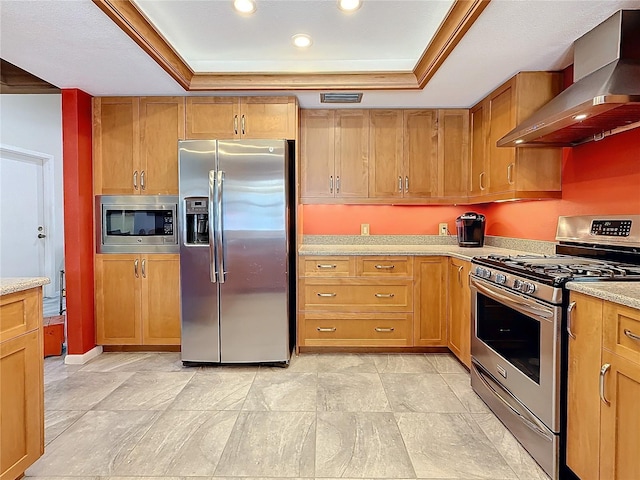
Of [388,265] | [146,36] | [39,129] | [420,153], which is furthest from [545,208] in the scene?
[39,129]

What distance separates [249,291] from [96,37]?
194 centimetres

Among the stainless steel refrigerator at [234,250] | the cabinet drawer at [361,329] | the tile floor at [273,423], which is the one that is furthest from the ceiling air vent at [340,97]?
the tile floor at [273,423]

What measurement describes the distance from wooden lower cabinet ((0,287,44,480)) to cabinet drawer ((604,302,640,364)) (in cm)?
239

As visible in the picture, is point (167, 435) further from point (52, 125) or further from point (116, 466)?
point (52, 125)

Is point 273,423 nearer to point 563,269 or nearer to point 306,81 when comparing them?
point 563,269

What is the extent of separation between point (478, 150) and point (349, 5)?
1.77 meters

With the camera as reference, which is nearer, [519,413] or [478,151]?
[519,413]

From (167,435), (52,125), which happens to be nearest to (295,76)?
(167,435)

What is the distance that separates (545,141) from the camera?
245 cm

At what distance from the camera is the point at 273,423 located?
6.93 ft

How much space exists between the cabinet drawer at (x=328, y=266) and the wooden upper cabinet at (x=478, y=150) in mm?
1334

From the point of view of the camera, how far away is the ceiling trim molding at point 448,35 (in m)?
1.84

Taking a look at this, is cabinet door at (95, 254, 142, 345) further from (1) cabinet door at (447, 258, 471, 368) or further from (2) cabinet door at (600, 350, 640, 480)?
(2) cabinet door at (600, 350, 640, 480)

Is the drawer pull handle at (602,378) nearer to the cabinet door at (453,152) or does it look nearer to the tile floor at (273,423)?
the tile floor at (273,423)
